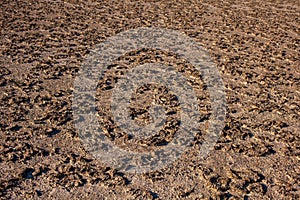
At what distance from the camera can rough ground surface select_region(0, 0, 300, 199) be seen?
138cm

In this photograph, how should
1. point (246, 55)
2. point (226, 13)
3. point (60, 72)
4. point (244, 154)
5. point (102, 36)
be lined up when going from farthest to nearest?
point (226, 13)
point (102, 36)
point (246, 55)
point (60, 72)
point (244, 154)

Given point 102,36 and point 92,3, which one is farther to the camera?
point 92,3

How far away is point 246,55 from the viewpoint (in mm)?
2359

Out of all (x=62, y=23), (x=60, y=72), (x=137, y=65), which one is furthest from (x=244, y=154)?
(x=62, y=23)

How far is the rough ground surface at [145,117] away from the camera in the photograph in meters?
1.38

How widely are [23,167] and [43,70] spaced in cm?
79

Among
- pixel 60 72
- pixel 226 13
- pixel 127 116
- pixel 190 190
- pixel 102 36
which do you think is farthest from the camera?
pixel 226 13

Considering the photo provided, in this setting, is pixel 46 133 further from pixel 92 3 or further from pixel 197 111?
pixel 92 3

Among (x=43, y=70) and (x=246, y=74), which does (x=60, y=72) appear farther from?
(x=246, y=74)

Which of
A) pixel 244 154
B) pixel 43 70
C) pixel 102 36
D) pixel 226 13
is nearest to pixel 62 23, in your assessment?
pixel 102 36

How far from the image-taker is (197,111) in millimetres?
1811

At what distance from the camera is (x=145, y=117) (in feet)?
5.78

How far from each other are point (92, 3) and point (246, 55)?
4.55ft

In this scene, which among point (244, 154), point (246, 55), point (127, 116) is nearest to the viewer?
point (244, 154)
